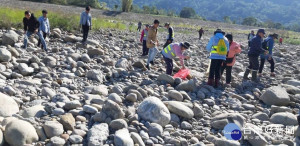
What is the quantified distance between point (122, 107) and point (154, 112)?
684mm

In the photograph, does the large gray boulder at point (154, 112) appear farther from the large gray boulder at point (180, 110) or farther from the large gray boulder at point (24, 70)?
the large gray boulder at point (24, 70)

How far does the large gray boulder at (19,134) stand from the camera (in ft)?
10.8

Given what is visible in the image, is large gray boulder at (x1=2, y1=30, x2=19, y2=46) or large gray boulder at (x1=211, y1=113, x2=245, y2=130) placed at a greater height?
large gray boulder at (x1=2, y1=30, x2=19, y2=46)

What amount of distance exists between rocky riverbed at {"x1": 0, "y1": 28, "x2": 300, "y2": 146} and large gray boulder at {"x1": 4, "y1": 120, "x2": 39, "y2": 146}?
0.01 metres

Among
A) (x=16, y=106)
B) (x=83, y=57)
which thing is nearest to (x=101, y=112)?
(x=16, y=106)

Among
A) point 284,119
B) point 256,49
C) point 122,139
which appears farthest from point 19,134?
point 256,49

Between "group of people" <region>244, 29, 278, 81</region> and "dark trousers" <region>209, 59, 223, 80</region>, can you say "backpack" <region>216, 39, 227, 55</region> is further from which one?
"group of people" <region>244, 29, 278, 81</region>

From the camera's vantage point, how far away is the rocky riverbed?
3793 mm

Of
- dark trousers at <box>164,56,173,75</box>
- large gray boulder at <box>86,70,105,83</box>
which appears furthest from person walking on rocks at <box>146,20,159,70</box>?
large gray boulder at <box>86,70,105,83</box>

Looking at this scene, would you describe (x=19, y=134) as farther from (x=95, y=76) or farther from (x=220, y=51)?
(x=220, y=51)

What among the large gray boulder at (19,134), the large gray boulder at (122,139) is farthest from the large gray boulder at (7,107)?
the large gray boulder at (122,139)

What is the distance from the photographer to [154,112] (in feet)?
14.9

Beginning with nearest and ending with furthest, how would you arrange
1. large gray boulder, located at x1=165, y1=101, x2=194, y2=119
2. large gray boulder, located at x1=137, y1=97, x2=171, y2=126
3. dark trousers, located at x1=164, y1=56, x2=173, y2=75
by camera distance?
large gray boulder, located at x1=137, y1=97, x2=171, y2=126 → large gray boulder, located at x1=165, y1=101, x2=194, y2=119 → dark trousers, located at x1=164, y1=56, x2=173, y2=75

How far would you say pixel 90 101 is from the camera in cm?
491
